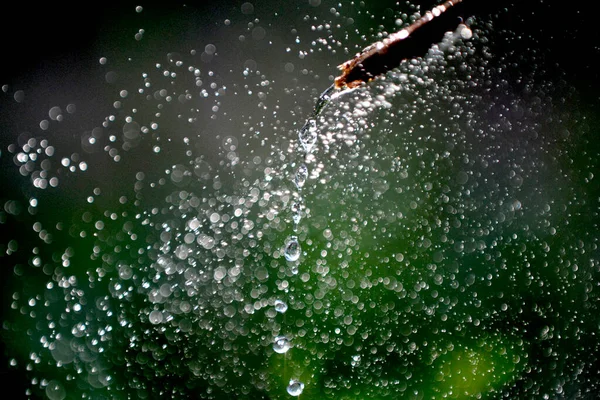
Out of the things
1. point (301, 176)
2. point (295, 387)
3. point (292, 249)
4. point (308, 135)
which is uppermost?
point (308, 135)

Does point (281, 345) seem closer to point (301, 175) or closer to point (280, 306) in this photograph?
point (280, 306)

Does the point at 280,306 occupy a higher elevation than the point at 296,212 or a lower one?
lower

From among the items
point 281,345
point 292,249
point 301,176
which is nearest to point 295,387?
point 281,345

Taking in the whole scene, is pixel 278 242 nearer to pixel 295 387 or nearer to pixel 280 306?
pixel 280 306

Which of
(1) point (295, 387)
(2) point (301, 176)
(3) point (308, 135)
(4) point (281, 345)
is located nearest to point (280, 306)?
(4) point (281, 345)

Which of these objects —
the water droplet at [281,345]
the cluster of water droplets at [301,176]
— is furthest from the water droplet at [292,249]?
the water droplet at [281,345]

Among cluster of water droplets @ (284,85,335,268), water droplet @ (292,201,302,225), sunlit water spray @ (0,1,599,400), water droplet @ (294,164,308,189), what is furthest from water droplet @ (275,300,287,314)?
→ water droplet @ (294,164,308,189)

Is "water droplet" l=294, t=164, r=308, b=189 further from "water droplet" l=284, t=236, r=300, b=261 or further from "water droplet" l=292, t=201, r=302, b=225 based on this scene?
"water droplet" l=284, t=236, r=300, b=261

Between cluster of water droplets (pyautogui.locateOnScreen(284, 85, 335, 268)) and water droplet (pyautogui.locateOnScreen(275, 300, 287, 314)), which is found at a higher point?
cluster of water droplets (pyautogui.locateOnScreen(284, 85, 335, 268))
